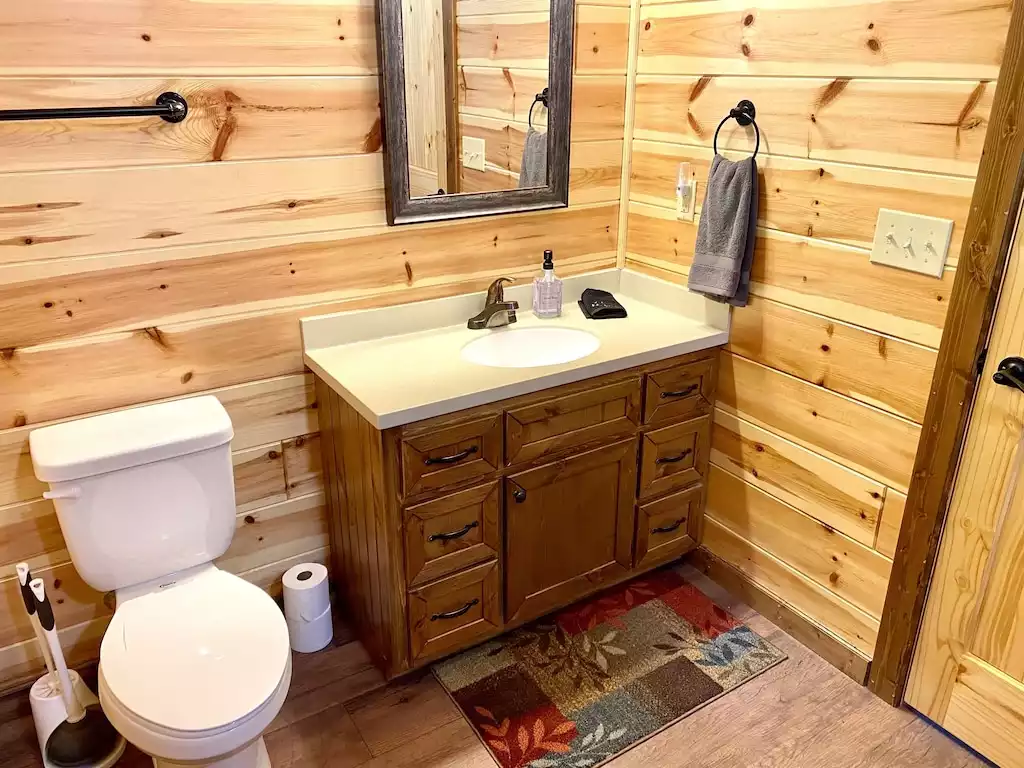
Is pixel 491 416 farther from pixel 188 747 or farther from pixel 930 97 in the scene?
pixel 930 97

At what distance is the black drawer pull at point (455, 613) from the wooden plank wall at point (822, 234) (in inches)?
34.5

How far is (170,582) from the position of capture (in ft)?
6.01

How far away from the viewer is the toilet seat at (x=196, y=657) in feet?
4.85

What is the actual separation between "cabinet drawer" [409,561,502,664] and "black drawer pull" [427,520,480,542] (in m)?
0.11

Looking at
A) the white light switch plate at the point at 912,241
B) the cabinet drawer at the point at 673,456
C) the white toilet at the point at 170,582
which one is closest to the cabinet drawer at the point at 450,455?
the white toilet at the point at 170,582

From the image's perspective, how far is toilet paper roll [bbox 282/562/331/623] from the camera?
7.02ft

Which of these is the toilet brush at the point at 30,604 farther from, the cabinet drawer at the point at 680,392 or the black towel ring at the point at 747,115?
the black towel ring at the point at 747,115

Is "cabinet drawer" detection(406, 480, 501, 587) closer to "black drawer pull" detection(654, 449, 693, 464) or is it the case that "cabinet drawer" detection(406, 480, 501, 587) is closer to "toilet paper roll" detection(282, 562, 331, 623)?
"toilet paper roll" detection(282, 562, 331, 623)

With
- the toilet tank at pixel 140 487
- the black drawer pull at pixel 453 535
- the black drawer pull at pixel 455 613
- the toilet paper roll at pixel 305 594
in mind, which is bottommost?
the toilet paper roll at pixel 305 594

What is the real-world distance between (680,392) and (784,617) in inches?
Result: 29.0

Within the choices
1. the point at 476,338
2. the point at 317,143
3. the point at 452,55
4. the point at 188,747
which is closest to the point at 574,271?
the point at 476,338

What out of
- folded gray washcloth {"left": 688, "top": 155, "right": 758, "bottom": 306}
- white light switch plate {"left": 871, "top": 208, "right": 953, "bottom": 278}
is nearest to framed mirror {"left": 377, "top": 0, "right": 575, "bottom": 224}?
folded gray washcloth {"left": 688, "top": 155, "right": 758, "bottom": 306}

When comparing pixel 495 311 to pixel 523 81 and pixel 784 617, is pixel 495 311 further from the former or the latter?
pixel 784 617

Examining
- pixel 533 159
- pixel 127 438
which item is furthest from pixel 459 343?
pixel 127 438
